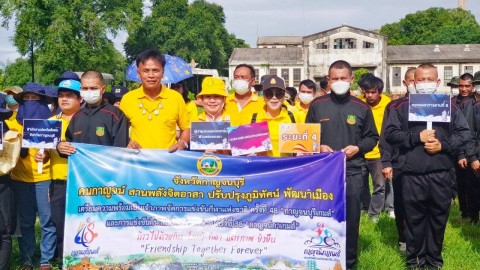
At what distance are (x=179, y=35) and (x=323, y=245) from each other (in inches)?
2521

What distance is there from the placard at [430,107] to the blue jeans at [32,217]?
431 cm

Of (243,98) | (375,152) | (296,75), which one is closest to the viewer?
(243,98)

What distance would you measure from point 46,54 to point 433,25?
62585mm

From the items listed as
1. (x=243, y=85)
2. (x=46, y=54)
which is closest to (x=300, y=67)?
(x=46, y=54)

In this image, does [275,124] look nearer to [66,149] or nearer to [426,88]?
[426,88]

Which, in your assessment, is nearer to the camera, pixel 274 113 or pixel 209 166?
A: pixel 209 166

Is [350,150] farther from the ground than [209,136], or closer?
closer

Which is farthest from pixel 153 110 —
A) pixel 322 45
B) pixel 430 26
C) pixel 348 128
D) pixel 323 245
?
pixel 430 26

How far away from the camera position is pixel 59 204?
6.01 meters

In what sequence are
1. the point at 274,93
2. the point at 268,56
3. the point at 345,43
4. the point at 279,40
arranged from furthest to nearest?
1. the point at 279,40
2. the point at 268,56
3. the point at 345,43
4. the point at 274,93

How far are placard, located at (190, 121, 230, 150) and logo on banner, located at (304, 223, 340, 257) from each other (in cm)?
132

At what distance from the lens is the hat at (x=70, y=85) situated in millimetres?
6098

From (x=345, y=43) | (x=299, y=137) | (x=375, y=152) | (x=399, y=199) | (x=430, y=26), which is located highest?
(x=430, y=26)

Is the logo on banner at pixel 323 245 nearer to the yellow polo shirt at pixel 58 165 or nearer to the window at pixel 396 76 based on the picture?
the yellow polo shirt at pixel 58 165
